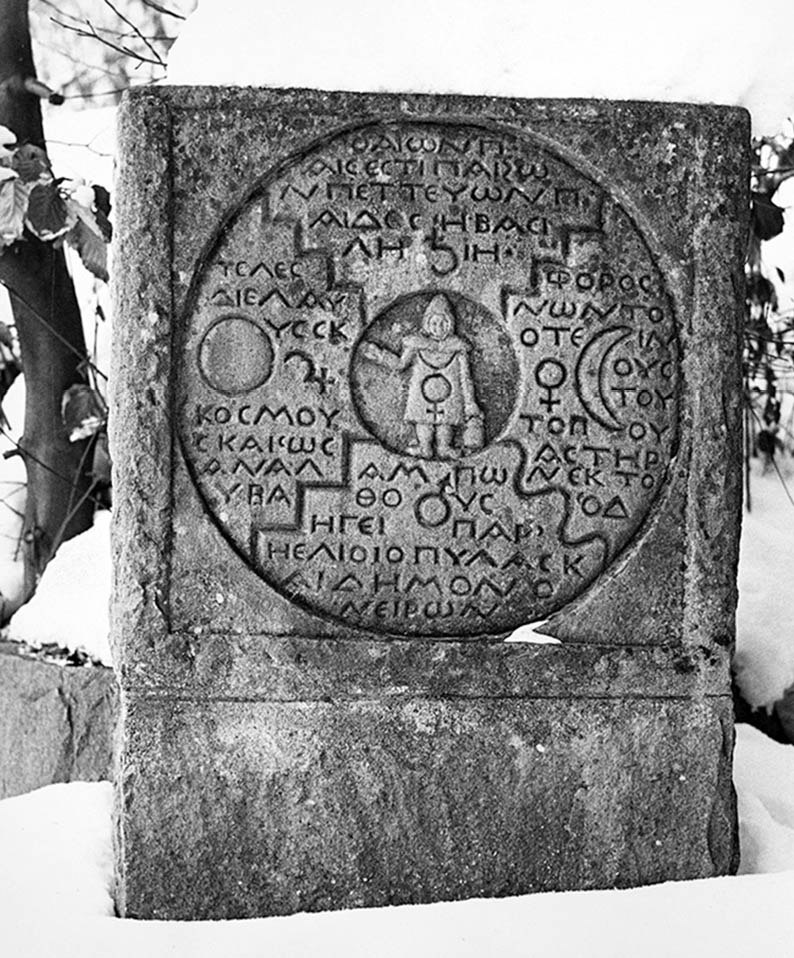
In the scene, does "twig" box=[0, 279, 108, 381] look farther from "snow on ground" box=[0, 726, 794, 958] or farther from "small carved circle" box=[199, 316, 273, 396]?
"snow on ground" box=[0, 726, 794, 958]

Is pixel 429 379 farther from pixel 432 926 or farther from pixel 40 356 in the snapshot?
pixel 40 356

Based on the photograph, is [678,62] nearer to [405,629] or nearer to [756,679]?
[405,629]

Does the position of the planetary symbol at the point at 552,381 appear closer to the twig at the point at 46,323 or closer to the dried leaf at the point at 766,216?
the dried leaf at the point at 766,216

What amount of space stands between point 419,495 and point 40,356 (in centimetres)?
160

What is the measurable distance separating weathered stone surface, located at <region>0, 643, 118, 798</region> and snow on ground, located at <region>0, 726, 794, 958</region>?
0.71m

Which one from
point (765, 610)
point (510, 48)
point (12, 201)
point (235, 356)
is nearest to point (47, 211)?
point (12, 201)

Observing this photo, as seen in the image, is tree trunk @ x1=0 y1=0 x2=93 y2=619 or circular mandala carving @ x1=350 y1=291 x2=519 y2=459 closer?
circular mandala carving @ x1=350 y1=291 x2=519 y2=459

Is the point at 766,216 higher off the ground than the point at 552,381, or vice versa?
the point at 766,216

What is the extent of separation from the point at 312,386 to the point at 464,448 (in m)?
0.25


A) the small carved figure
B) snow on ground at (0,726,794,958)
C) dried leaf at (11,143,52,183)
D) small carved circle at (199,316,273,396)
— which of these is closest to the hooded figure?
the small carved figure

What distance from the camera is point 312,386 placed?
240 centimetres

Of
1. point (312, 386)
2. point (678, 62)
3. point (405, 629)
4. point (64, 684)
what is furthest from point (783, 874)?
point (64, 684)

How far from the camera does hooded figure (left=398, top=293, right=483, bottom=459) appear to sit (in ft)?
7.91

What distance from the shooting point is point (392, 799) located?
239cm
